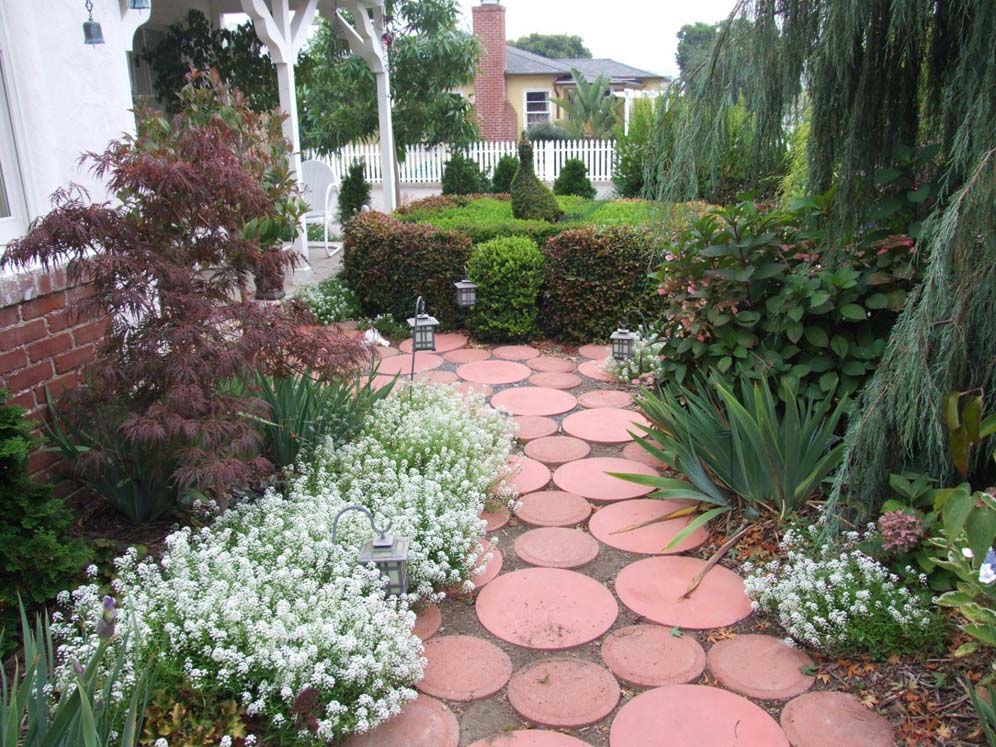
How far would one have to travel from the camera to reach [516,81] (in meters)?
27.4

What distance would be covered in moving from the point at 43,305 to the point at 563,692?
2.43m

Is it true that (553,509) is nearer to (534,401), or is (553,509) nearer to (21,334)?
(534,401)

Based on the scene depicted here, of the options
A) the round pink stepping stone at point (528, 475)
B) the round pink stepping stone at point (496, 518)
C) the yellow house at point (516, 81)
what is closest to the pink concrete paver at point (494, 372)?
→ the round pink stepping stone at point (528, 475)

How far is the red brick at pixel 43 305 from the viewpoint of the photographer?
2967 mm

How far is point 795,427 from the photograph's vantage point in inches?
114

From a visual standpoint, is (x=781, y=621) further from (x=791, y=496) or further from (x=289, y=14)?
(x=289, y=14)

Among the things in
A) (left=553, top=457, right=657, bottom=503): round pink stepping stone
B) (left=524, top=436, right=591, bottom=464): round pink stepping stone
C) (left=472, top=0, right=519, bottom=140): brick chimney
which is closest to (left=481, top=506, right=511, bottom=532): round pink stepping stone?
(left=553, top=457, right=657, bottom=503): round pink stepping stone

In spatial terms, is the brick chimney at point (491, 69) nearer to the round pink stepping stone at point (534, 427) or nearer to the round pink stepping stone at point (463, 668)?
the round pink stepping stone at point (534, 427)

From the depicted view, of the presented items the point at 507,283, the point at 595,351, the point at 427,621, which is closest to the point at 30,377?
the point at 427,621

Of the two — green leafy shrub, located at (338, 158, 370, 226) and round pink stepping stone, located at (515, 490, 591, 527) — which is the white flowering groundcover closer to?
round pink stepping stone, located at (515, 490, 591, 527)

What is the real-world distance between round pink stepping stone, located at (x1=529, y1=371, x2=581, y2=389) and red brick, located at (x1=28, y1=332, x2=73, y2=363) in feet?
8.69

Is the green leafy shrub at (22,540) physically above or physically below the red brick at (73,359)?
below

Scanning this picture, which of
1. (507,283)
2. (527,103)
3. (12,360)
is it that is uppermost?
(527,103)

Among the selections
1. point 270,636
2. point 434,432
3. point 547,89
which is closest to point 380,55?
point 434,432
